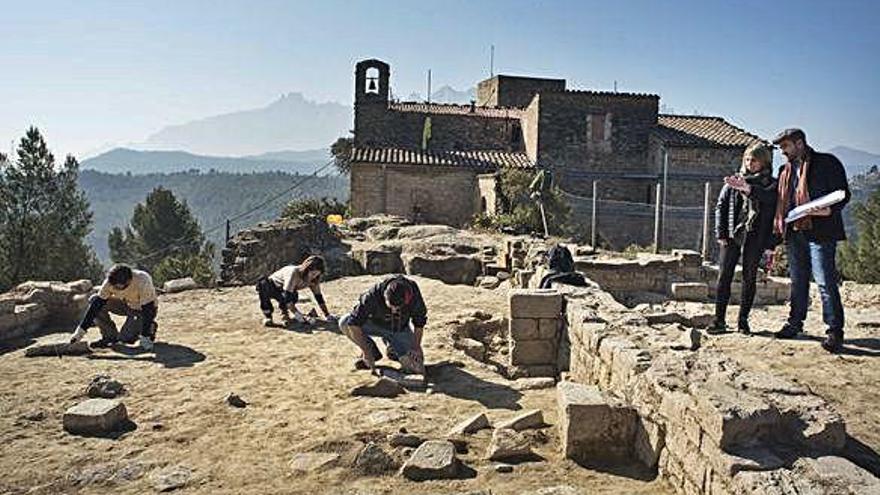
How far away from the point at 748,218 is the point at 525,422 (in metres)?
3.25

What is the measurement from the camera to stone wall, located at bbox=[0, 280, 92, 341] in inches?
374

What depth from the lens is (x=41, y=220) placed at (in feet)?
96.9

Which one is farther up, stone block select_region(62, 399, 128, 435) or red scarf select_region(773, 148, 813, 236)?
red scarf select_region(773, 148, 813, 236)

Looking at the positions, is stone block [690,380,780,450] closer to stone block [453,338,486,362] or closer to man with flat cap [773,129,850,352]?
man with flat cap [773,129,850,352]

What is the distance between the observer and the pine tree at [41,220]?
27.8 m

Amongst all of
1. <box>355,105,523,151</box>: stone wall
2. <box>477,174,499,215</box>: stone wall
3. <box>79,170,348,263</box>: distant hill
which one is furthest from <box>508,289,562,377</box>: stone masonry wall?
<box>79,170,348,263</box>: distant hill

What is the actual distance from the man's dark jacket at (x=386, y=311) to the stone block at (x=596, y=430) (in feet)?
8.82

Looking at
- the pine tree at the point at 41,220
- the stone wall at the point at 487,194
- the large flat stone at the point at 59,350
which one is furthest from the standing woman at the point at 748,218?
the pine tree at the point at 41,220

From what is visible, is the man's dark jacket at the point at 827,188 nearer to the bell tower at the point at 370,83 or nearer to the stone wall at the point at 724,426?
the stone wall at the point at 724,426

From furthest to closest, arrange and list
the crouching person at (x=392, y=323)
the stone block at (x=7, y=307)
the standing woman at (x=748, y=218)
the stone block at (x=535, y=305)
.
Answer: the stone block at (x=7, y=307)
the stone block at (x=535, y=305)
the crouching person at (x=392, y=323)
the standing woman at (x=748, y=218)

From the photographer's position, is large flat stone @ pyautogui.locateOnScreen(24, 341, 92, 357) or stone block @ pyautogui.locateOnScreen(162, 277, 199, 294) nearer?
large flat stone @ pyautogui.locateOnScreen(24, 341, 92, 357)

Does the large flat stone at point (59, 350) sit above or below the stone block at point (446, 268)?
below

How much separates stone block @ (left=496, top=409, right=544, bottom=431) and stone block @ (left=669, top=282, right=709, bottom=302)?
7.67 m

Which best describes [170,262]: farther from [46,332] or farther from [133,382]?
[133,382]
